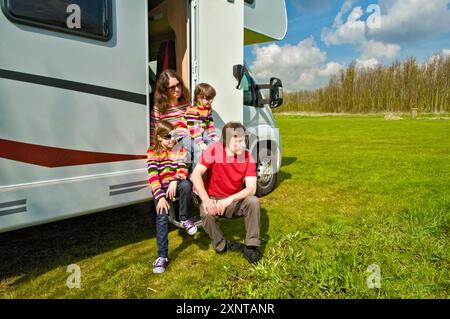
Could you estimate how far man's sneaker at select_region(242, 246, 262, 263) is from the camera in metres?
2.65

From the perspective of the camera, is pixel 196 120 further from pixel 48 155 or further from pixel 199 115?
pixel 48 155

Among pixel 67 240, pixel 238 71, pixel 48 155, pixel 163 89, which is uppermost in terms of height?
pixel 238 71

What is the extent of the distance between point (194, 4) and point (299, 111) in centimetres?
3415

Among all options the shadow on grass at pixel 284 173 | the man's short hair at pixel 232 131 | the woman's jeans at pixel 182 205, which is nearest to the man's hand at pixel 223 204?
the woman's jeans at pixel 182 205

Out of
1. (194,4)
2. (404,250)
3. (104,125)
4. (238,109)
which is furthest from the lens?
(238,109)

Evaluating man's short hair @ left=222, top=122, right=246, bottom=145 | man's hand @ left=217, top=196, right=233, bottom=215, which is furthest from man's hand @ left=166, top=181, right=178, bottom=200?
man's short hair @ left=222, top=122, right=246, bottom=145

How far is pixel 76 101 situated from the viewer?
235cm

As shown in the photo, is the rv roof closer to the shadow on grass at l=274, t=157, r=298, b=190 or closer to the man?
the man

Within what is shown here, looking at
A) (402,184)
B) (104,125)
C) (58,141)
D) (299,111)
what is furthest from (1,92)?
(299,111)

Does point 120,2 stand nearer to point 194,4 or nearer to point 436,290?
point 194,4

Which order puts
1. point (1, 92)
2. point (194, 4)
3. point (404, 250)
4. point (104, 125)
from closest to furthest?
1. point (1, 92)
2. point (104, 125)
3. point (404, 250)
4. point (194, 4)

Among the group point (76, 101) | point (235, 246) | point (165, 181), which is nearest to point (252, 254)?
point (235, 246)

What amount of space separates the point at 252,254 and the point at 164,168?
3.50 ft

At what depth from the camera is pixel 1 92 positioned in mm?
2000
